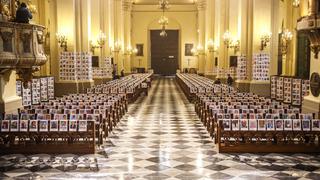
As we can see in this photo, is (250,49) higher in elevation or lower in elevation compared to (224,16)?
lower

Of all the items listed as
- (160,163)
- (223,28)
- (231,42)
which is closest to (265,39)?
(231,42)

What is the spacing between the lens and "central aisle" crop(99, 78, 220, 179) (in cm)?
974

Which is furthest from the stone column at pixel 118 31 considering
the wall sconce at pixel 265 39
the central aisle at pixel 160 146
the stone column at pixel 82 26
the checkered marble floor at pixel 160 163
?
the checkered marble floor at pixel 160 163

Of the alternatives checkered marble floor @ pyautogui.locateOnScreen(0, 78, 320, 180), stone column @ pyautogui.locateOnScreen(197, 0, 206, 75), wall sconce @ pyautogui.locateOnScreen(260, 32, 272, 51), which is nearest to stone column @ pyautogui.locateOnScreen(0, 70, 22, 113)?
checkered marble floor @ pyautogui.locateOnScreen(0, 78, 320, 180)

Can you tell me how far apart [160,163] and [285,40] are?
18111 mm

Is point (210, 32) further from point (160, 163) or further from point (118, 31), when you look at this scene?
point (160, 163)

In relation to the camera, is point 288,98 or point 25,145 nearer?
point 25,145

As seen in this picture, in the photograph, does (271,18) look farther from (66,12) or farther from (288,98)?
(66,12)

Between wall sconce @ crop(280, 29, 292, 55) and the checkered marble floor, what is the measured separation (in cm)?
1344

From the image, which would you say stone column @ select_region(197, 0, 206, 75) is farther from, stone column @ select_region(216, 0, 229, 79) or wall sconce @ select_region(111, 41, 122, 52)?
stone column @ select_region(216, 0, 229, 79)

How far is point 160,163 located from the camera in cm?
1033

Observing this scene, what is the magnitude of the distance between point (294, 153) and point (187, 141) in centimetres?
317

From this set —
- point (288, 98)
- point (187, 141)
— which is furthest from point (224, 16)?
point (187, 141)

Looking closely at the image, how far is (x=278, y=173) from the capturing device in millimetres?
9352
